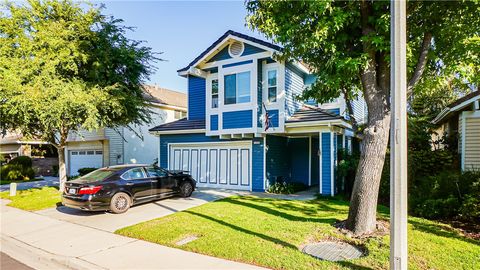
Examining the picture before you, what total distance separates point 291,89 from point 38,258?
10779mm

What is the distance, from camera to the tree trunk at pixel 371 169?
6531 mm

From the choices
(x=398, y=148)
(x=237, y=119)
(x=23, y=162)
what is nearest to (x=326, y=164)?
(x=237, y=119)

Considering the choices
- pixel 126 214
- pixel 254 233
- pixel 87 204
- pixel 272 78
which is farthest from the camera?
pixel 272 78

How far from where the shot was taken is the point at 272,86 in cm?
1282

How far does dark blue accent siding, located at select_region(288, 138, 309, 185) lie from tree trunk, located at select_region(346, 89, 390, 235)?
882 centimetres

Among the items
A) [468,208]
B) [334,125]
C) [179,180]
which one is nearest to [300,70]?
[334,125]

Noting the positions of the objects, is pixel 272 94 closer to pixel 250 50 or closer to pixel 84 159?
pixel 250 50

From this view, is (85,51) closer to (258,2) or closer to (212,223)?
(258,2)

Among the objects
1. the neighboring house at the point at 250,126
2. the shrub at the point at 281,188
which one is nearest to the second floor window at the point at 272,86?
the neighboring house at the point at 250,126

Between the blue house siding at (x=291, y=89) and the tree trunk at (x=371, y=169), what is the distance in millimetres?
5799

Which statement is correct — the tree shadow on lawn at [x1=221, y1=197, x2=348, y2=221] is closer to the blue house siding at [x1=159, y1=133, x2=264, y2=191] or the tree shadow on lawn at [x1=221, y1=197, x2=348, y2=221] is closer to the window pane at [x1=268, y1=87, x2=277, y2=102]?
the blue house siding at [x1=159, y1=133, x2=264, y2=191]

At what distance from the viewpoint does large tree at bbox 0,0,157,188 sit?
11.0 meters

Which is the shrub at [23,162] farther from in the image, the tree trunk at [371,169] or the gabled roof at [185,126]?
the tree trunk at [371,169]

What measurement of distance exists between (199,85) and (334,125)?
7625mm
